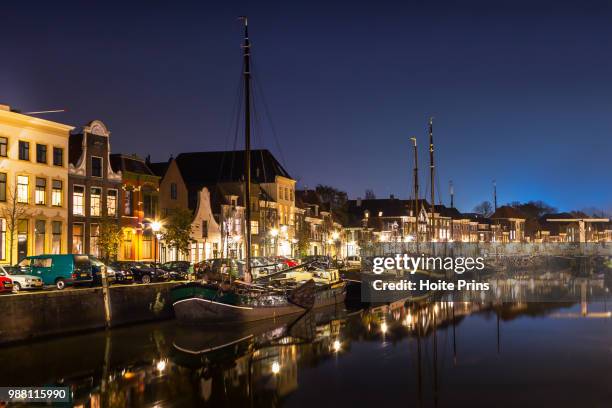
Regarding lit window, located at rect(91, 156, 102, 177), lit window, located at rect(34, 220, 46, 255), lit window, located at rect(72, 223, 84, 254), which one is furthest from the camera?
lit window, located at rect(91, 156, 102, 177)

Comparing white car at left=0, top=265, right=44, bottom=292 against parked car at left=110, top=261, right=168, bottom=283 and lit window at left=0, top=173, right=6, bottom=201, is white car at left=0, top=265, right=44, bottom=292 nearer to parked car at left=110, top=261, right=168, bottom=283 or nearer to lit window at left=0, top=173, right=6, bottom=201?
parked car at left=110, top=261, right=168, bottom=283

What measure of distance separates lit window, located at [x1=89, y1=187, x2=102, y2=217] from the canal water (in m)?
20.6

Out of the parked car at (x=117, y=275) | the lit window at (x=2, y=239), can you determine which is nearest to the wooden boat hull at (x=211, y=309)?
the parked car at (x=117, y=275)

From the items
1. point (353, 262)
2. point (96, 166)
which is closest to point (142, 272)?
point (96, 166)

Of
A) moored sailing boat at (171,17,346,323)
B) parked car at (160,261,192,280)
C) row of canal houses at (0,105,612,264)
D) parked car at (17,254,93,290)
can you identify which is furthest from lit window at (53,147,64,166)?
moored sailing boat at (171,17,346,323)

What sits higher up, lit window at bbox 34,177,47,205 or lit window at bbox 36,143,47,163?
lit window at bbox 36,143,47,163

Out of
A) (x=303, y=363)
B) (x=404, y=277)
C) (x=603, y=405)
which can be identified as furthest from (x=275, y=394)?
(x=404, y=277)

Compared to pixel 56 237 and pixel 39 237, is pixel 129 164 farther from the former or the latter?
pixel 39 237

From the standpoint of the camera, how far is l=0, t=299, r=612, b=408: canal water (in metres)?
29.0

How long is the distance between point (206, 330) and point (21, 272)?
36.2 feet

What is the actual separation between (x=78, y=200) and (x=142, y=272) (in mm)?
12317

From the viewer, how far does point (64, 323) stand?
127 ft

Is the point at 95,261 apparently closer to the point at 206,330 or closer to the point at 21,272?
the point at 21,272

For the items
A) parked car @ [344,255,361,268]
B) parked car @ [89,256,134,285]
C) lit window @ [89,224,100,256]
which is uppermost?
lit window @ [89,224,100,256]
